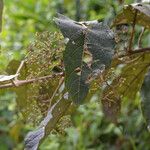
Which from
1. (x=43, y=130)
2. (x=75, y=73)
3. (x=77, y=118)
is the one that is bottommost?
(x=77, y=118)

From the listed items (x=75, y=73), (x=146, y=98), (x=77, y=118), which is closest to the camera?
(x=75, y=73)

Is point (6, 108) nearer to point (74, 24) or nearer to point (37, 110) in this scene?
point (37, 110)

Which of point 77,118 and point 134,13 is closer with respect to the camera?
point 134,13

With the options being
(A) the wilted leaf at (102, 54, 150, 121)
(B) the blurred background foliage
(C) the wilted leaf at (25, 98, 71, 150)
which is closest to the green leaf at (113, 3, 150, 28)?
(A) the wilted leaf at (102, 54, 150, 121)

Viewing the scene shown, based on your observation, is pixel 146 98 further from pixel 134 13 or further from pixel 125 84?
pixel 134 13

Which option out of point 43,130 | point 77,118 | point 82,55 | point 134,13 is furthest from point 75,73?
point 77,118

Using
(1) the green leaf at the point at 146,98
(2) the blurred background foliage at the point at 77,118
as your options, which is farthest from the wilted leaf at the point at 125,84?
(2) the blurred background foliage at the point at 77,118

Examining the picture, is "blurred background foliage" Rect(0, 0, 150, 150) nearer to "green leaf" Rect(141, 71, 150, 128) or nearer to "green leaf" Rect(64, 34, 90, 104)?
"green leaf" Rect(141, 71, 150, 128)
